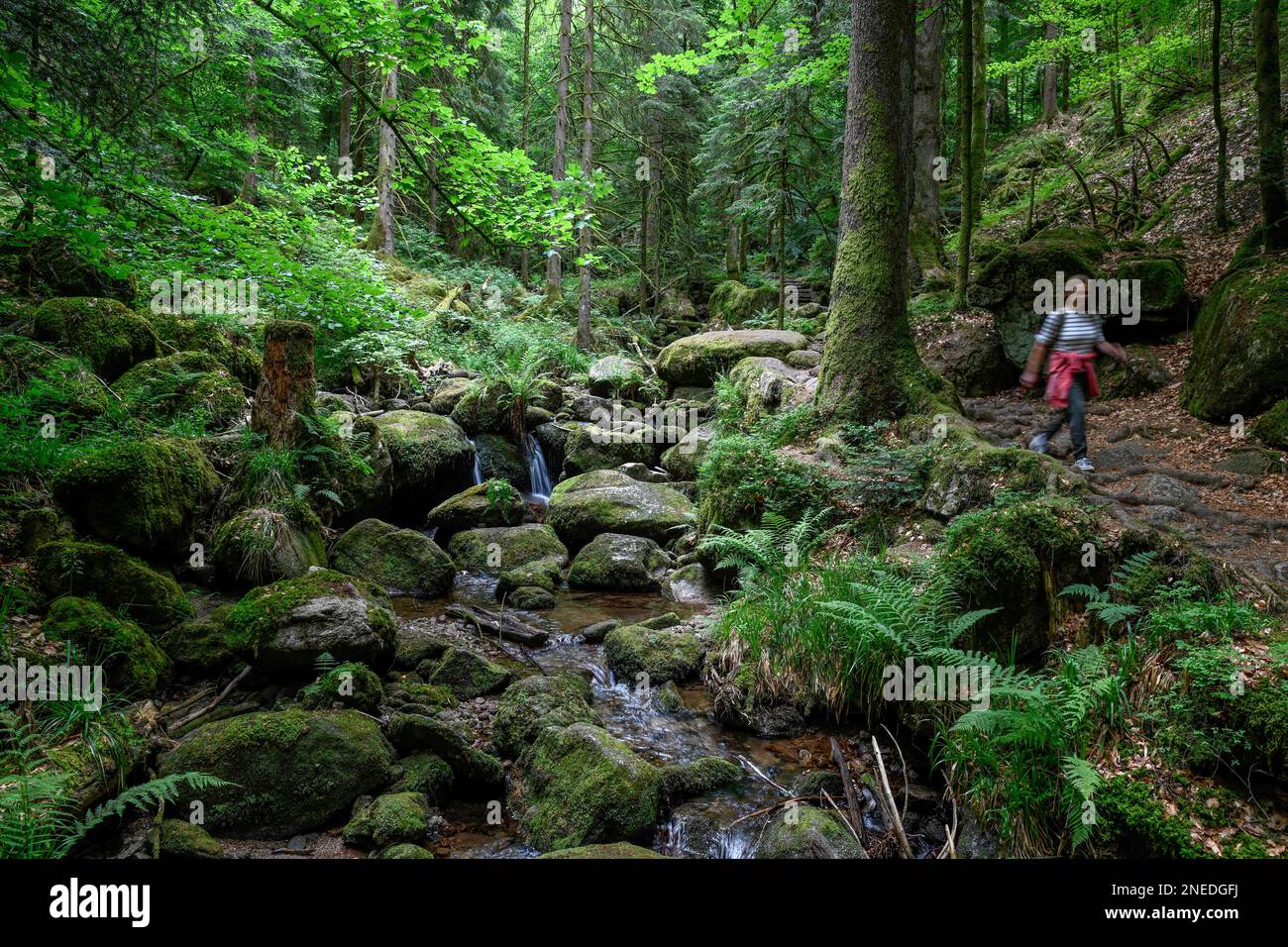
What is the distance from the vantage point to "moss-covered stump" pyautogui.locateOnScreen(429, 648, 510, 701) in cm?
638

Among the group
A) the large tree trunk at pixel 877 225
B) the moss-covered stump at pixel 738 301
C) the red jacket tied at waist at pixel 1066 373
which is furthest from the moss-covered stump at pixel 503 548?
the moss-covered stump at pixel 738 301

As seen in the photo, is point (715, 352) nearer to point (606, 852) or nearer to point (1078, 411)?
→ point (1078, 411)

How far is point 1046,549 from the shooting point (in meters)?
5.28

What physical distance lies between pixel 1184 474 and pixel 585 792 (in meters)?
7.00

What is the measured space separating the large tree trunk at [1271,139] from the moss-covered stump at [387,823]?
1179 centimetres

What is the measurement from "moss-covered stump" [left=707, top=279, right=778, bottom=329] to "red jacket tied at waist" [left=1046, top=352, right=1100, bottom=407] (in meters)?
14.0

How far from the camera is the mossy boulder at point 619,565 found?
9703 mm

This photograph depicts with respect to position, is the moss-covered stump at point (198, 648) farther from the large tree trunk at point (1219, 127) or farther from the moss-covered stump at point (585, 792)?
the large tree trunk at point (1219, 127)

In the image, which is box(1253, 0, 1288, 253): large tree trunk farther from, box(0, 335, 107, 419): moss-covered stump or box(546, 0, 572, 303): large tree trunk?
box(0, 335, 107, 419): moss-covered stump

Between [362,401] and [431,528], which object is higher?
[362,401]

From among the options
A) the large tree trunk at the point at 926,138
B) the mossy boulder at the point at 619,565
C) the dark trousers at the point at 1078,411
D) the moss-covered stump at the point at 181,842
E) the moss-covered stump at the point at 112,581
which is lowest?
the moss-covered stump at the point at 181,842

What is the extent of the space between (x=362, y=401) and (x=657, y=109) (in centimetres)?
1618
